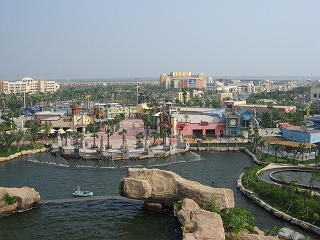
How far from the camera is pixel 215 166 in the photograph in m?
41.4

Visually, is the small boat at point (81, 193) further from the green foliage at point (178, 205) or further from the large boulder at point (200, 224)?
the large boulder at point (200, 224)

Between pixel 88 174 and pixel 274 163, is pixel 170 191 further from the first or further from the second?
pixel 274 163

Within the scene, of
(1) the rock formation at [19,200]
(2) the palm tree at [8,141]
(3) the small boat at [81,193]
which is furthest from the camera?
(2) the palm tree at [8,141]

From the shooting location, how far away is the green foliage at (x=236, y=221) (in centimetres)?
2033

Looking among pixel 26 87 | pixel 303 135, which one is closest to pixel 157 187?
pixel 303 135

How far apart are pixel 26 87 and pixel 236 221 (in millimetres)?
150961

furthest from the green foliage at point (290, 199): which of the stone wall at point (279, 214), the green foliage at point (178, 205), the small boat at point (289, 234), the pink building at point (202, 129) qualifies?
the pink building at point (202, 129)

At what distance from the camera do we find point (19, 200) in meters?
26.0

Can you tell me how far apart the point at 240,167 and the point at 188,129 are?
19765 mm

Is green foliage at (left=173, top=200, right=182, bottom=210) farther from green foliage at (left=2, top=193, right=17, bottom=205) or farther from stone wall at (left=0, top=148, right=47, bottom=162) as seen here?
stone wall at (left=0, top=148, right=47, bottom=162)

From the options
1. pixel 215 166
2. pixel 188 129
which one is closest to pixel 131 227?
pixel 215 166

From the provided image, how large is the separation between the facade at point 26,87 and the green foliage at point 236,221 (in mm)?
138135

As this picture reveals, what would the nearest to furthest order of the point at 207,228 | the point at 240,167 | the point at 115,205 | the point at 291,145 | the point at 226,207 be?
the point at 207,228
the point at 226,207
the point at 115,205
the point at 240,167
the point at 291,145

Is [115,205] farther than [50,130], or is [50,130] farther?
[50,130]
